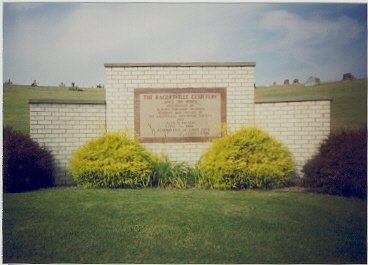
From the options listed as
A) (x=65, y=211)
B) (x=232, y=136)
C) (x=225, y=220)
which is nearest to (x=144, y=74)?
(x=232, y=136)

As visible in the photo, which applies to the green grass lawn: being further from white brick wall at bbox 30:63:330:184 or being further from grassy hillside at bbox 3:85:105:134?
grassy hillside at bbox 3:85:105:134

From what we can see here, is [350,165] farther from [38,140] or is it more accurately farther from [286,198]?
[38,140]

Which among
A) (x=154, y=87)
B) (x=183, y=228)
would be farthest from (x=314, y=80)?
(x=183, y=228)

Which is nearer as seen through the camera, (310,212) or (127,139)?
(310,212)

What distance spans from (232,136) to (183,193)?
159 centimetres

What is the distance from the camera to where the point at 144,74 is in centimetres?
705

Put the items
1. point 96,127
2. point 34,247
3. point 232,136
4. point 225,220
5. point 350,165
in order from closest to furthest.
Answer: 1. point 34,247
2. point 225,220
3. point 350,165
4. point 232,136
5. point 96,127

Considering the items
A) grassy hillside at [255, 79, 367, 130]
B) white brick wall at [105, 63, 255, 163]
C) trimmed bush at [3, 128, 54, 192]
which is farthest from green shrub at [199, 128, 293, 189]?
trimmed bush at [3, 128, 54, 192]

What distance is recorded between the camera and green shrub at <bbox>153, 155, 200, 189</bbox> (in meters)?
6.59

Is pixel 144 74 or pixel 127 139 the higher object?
pixel 144 74

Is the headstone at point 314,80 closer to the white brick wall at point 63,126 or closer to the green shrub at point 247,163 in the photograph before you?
the green shrub at point 247,163

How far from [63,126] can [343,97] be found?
26.1 ft

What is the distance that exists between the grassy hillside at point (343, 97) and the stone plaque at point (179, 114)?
1.40 meters

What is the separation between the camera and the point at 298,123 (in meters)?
6.74
